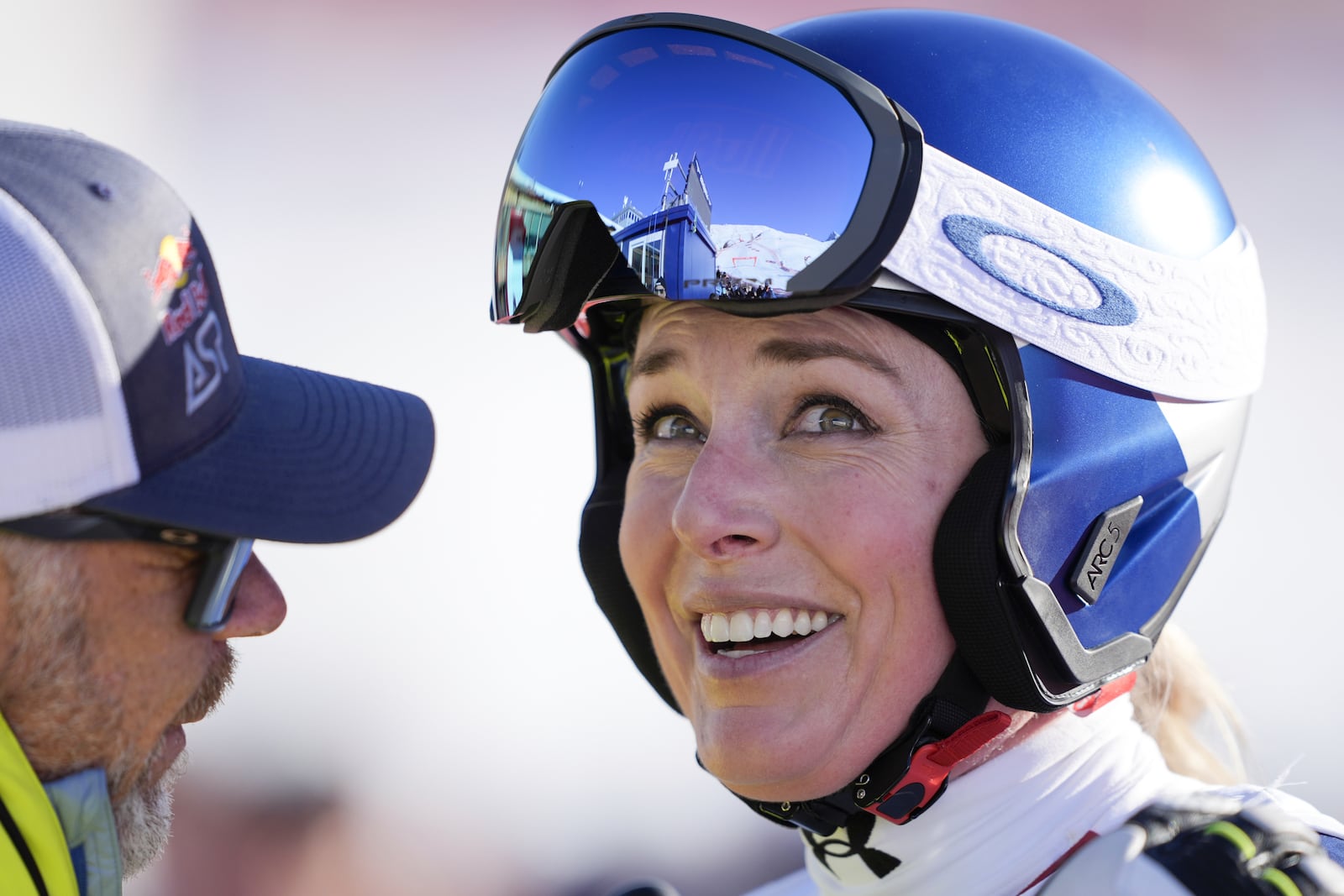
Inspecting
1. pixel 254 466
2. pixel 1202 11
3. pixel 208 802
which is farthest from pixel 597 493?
pixel 1202 11

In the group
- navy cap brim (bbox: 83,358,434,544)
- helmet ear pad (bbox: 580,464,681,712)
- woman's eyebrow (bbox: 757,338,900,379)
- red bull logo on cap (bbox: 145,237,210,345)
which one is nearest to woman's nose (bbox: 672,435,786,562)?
woman's eyebrow (bbox: 757,338,900,379)

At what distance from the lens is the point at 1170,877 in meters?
1.45

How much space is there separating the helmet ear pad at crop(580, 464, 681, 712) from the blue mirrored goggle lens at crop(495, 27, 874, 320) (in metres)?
0.62

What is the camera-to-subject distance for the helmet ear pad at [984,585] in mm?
1574

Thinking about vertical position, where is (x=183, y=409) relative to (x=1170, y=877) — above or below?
above

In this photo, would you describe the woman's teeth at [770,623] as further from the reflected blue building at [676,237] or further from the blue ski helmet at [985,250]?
the reflected blue building at [676,237]

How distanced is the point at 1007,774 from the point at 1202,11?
5726 millimetres

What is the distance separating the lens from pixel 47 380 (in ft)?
3.91

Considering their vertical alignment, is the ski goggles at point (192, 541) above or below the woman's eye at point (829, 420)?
below

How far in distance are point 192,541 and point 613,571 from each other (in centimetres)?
90

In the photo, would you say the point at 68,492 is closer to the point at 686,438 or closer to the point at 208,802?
the point at 686,438

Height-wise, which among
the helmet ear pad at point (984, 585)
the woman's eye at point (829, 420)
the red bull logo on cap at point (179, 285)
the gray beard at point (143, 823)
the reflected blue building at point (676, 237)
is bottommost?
the gray beard at point (143, 823)

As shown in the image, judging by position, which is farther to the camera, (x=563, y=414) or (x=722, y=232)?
(x=563, y=414)

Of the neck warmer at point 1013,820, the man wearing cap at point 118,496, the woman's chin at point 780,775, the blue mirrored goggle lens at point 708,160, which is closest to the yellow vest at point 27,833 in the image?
the man wearing cap at point 118,496
